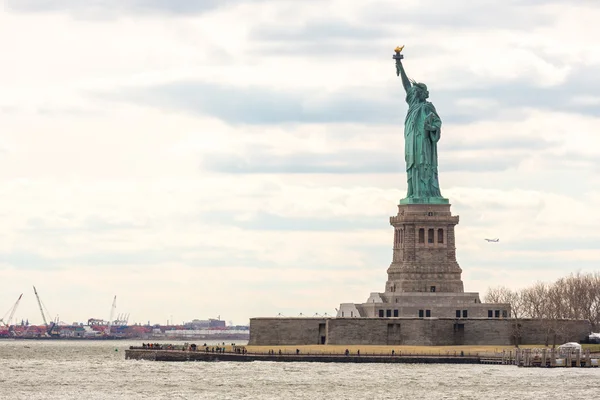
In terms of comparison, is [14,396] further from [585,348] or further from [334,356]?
[585,348]

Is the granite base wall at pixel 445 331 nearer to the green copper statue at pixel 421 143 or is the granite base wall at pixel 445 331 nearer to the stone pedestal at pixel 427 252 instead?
the stone pedestal at pixel 427 252

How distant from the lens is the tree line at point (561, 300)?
17998 centimetres

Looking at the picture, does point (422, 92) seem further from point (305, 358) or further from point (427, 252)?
point (305, 358)

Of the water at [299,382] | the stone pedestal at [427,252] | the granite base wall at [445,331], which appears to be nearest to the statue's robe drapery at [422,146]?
the stone pedestal at [427,252]

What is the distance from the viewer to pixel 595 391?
115812 mm

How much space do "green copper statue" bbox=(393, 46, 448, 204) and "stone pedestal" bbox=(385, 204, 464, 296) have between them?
1804 millimetres

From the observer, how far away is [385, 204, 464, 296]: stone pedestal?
165 metres

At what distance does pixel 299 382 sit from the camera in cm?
12706

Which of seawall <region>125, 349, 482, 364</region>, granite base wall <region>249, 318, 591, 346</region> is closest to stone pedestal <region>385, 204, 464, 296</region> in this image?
granite base wall <region>249, 318, 591, 346</region>

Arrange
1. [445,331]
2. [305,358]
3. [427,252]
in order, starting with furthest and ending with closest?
[427,252] < [445,331] < [305,358]

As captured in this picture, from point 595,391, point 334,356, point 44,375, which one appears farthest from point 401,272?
point 595,391

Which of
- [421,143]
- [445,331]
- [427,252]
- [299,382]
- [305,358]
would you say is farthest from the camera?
[421,143]

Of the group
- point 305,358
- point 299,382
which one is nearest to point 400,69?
point 305,358

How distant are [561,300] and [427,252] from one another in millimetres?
25591
